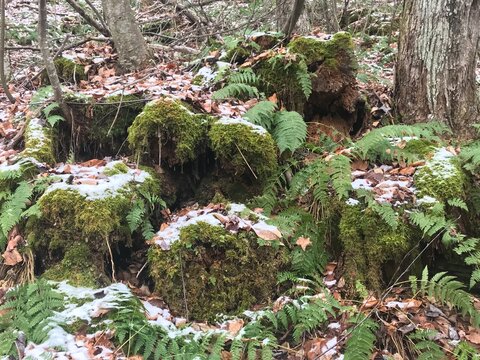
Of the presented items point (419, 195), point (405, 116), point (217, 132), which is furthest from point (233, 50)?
point (419, 195)

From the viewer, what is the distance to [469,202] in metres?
4.05

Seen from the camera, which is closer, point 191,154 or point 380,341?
point 380,341

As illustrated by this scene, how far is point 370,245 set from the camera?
12.6 ft

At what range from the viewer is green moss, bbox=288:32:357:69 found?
5480mm

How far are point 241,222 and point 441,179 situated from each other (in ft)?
6.38

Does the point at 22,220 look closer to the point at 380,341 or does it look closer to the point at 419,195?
the point at 380,341

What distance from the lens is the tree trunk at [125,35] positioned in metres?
6.61

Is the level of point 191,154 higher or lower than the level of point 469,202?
higher

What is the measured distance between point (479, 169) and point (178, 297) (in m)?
3.15

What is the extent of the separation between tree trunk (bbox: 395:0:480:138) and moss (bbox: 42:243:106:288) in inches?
163

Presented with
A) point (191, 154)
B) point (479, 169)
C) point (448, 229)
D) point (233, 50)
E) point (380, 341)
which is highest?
point (233, 50)

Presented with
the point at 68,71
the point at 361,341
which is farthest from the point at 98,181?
the point at 68,71

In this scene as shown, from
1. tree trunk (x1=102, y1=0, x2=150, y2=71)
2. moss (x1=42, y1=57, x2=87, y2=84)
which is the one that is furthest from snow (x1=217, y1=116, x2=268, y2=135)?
moss (x1=42, y1=57, x2=87, y2=84)

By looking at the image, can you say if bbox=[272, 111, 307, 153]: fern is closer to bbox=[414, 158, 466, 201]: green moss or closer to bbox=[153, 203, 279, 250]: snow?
bbox=[153, 203, 279, 250]: snow
